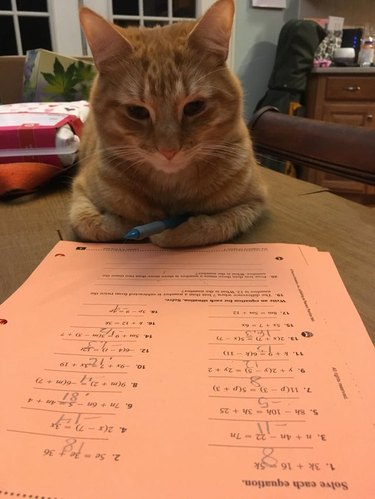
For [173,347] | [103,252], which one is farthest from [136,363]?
[103,252]

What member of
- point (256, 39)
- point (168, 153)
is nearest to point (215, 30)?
point (168, 153)

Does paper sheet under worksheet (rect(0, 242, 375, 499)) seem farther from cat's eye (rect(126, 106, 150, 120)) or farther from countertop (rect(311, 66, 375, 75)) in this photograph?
countertop (rect(311, 66, 375, 75))

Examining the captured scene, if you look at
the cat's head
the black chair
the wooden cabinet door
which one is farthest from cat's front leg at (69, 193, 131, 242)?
the wooden cabinet door

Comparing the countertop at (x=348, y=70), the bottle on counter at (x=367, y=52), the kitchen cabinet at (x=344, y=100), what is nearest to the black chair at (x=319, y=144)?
the kitchen cabinet at (x=344, y=100)

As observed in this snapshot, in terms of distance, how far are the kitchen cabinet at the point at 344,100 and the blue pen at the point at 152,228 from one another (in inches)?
85.9

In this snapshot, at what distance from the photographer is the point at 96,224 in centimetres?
80

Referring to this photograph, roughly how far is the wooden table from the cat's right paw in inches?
1.3

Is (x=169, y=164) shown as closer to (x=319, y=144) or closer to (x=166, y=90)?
(x=166, y=90)

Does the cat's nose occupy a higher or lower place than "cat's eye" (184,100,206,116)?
lower

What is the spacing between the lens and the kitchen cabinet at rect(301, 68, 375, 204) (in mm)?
2803

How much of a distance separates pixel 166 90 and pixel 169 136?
0.09m

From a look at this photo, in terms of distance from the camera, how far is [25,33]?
8.75 feet

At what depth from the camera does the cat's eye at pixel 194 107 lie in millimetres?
759

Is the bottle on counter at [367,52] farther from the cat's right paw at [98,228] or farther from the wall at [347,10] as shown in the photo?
the cat's right paw at [98,228]
